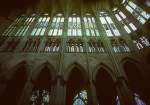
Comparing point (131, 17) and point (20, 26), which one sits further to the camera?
point (20, 26)

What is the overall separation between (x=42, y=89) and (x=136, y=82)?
7.29 meters

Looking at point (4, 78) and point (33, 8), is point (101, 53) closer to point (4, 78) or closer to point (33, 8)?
point (4, 78)

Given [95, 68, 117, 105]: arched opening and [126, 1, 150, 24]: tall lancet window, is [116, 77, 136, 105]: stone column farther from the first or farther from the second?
[126, 1, 150, 24]: tall lancet window

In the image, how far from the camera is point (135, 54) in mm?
13922

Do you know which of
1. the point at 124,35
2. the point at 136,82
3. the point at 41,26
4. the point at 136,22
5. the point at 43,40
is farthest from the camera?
the point at 41,26

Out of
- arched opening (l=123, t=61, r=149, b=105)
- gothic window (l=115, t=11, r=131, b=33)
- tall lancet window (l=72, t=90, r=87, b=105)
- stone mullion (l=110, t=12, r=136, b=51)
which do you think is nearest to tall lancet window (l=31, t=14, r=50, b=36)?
tall lancet window (l=72, t=90, r=87, b=105)

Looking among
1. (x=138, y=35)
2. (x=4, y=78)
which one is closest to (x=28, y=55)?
(x=4, y=78)

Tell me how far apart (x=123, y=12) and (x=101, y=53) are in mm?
6999

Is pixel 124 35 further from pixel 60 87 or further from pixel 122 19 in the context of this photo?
pixel 60 87

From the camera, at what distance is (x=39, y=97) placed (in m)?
13.0

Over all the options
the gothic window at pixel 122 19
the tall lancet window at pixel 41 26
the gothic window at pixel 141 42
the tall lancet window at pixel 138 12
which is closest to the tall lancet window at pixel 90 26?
the gothic window at pixel 122 19

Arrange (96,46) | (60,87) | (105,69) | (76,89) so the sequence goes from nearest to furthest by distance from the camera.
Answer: (60,87) → (105,69) → (76,89) → (96,46)

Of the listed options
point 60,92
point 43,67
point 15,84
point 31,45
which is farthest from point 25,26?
point 60,92

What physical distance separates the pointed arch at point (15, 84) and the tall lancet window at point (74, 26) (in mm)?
5691
